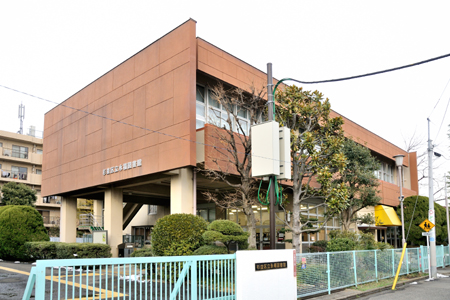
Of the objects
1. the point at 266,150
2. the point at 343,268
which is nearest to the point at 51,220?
the point at 343,268

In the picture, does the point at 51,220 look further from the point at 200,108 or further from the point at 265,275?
the point at 265,275

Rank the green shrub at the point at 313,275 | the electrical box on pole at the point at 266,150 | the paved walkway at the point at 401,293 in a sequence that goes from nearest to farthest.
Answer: the electrical box on pole at the point at 266,150 → the green shrub at the point at 313,275 → the paved walkway at the point at 401,293

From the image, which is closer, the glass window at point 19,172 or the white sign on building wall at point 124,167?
the white sign on building wall at point 124,167

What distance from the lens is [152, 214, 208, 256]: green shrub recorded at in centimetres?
1266

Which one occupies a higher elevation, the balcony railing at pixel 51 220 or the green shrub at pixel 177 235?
the green shrub at pixel 177 235

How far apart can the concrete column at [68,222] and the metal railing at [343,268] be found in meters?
18.7

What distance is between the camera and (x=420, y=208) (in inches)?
1217

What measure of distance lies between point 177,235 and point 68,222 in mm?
15491

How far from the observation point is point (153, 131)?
16703 mm

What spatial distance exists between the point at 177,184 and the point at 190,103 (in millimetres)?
3557

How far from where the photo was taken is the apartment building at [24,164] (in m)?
45.1

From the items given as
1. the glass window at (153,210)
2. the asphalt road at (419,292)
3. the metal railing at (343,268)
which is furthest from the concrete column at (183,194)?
the glass window at (153,210)

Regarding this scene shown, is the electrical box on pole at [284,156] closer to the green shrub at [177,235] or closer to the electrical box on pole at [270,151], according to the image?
the electrical box on pole at [270,151]

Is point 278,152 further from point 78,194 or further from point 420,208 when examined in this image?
point 420,208
